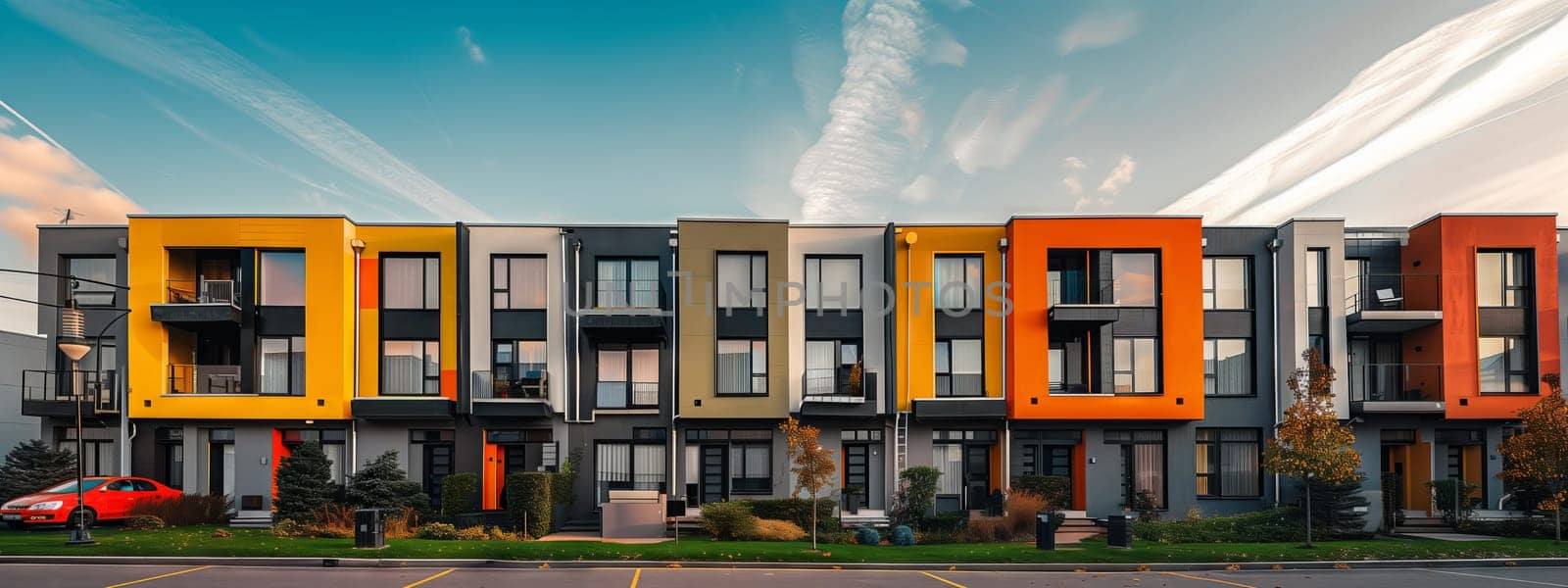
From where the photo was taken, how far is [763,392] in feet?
85.3

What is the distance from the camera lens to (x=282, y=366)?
25.8 meters

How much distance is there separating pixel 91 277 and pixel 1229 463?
3653cm

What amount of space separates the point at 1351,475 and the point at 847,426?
44.2 ft

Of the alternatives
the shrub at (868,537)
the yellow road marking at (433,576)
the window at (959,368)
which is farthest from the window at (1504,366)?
the yellow road marking at (433,576)

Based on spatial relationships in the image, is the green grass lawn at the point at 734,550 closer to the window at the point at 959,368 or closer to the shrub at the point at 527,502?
the shrub at the point at 527,502

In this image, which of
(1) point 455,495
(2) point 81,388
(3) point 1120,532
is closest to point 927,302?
(3) point 1120,532

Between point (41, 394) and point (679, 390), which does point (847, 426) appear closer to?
point (679, 390)

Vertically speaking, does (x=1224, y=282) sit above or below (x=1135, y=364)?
above

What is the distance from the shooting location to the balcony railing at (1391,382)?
86.6 feet

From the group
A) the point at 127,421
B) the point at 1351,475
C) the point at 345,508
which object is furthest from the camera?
the point at 127,421

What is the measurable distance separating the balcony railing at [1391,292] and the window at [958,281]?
1211 cm

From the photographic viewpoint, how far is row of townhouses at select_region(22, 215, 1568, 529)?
25453 mm

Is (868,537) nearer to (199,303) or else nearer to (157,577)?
(157,577)

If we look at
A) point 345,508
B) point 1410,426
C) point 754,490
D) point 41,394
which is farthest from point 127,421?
point 1410,426
